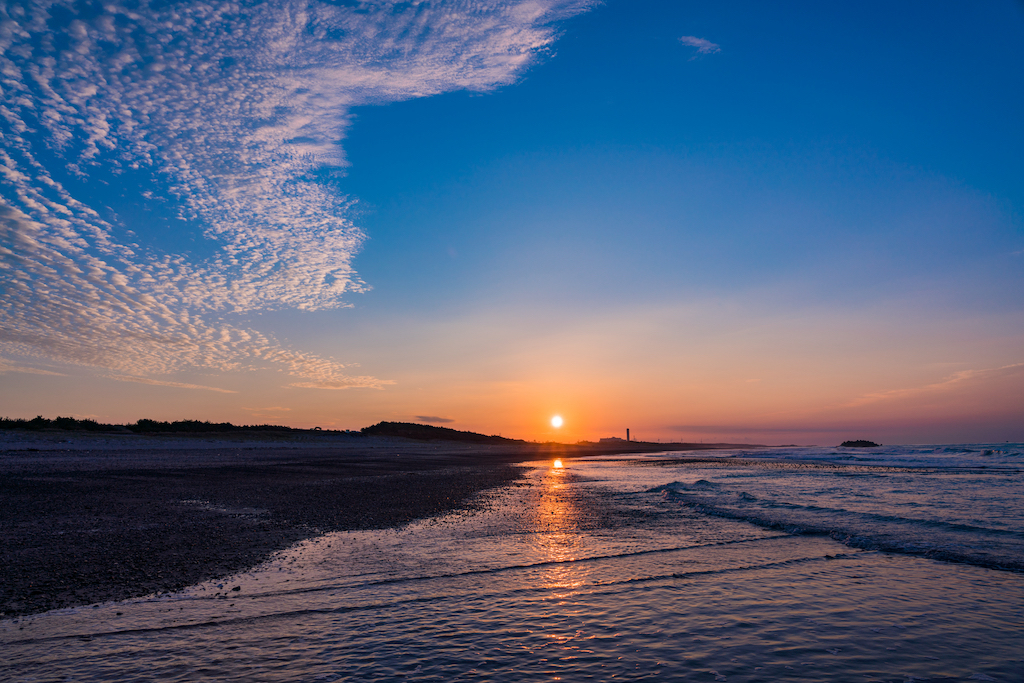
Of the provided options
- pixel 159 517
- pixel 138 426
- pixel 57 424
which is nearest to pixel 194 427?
pixel 138 426

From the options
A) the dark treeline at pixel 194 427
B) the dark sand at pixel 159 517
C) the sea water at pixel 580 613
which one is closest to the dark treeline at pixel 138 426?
the dark treeline at pixel 194 427

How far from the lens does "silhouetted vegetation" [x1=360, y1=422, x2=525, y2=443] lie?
11491 centimetres

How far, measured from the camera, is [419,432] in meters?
122

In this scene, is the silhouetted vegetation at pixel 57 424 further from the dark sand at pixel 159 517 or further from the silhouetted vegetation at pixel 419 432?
the silhouetted vegetation at pixel 419 432

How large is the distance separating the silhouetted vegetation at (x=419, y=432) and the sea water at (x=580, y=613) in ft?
332

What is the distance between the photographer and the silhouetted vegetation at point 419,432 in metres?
115

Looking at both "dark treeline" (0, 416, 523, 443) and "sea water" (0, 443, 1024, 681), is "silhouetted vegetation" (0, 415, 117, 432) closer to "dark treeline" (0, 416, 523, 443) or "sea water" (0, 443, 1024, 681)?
"dark treeline" (0, 416, 523, 443)

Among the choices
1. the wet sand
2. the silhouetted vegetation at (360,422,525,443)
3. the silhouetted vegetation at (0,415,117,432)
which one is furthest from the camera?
the silhouetted vegetation at (360,422,525,443)

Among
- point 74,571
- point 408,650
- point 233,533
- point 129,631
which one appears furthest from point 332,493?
point 408,650

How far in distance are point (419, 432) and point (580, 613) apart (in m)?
118

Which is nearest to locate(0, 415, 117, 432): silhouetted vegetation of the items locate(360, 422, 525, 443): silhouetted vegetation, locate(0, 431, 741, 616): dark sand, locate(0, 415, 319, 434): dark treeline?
locate(0, 415, 319, 434): dark treeline

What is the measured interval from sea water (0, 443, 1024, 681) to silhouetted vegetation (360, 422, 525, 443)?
101 m

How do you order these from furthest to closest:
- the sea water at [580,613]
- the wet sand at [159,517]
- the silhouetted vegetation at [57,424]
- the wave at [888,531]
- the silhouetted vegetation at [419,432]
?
1. the silhouetted vegetation at [419,432]
2. the silhouetted vegetation at [57,424]
3. the wave at [888,531]
4. the wet sand at [159,517]
5. the sea water at [580,613]

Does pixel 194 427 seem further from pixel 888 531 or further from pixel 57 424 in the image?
pixel 888 531
